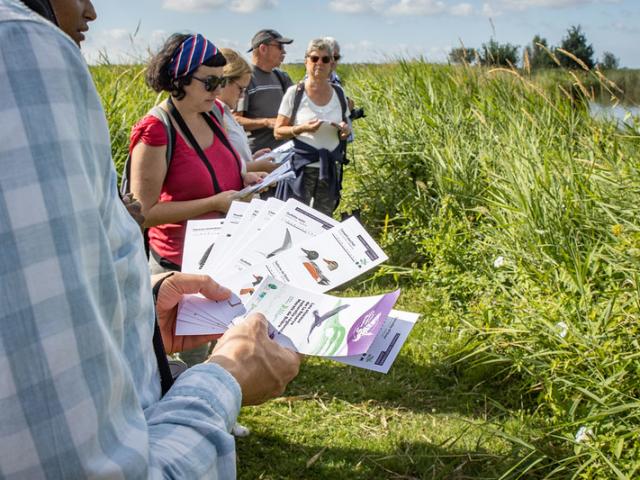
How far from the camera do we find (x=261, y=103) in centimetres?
623

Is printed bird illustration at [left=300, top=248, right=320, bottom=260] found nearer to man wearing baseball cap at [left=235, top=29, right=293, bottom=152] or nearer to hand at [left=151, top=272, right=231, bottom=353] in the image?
hand at [left=151, top=272, right=231, bottom=353]

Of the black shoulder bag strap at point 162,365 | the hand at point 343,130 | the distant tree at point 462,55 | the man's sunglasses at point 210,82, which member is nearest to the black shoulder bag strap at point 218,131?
the man's sunglasses at point 210,82

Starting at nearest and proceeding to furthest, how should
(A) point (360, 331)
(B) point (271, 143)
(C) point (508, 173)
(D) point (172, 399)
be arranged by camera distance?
1. (D) point (172, 399)
2. (A) point (360, 331)
3. (C) point (508, 173)
4. (B) point (271, 143)

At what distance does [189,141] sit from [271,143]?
315cm

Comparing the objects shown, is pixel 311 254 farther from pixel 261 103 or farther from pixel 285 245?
pixel 261 103

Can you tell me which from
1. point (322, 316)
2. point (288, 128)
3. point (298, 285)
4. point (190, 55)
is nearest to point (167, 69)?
point (190, 55)

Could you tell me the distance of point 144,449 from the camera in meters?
0.78

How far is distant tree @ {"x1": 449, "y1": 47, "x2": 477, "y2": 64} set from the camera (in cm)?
675

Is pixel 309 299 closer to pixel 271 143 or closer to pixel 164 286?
pixel 164 286

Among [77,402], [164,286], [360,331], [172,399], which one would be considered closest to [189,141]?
[164,286]

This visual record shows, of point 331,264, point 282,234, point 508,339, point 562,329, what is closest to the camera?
point 331,264

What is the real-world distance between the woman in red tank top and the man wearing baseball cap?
9.09ft

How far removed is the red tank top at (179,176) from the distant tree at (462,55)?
3912mm

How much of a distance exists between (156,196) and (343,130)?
3.28m
